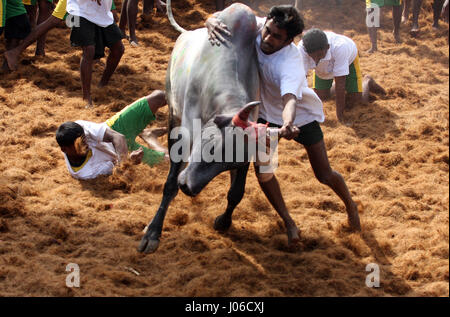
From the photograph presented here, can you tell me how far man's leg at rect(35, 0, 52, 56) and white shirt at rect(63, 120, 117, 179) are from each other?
2874mm

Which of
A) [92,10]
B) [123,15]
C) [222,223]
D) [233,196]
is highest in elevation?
[92,10]

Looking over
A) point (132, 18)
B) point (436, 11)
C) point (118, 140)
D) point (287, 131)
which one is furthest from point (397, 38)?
point (287, 131)

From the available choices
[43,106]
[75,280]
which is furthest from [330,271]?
[43,106]

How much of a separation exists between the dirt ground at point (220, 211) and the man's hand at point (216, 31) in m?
1.44

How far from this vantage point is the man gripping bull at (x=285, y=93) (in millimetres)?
3514

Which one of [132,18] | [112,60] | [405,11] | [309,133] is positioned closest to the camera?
[309,133]

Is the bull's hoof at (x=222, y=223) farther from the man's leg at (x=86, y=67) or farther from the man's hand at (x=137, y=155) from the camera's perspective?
the man's leg at (x=86, y=67)

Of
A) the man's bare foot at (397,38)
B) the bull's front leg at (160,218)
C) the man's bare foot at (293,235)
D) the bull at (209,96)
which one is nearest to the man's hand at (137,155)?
the bull at (209,96)

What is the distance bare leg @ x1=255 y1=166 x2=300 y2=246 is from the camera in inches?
159

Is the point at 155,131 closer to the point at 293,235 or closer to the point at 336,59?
the point at 293,235

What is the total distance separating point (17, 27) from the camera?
6.85 meters

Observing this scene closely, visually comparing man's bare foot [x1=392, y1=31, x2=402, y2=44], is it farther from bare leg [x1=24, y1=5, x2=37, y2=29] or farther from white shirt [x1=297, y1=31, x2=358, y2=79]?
bare leg [x1=24, y1=5, x2=37, y2=29]

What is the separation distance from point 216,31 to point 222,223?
145 centimetres
